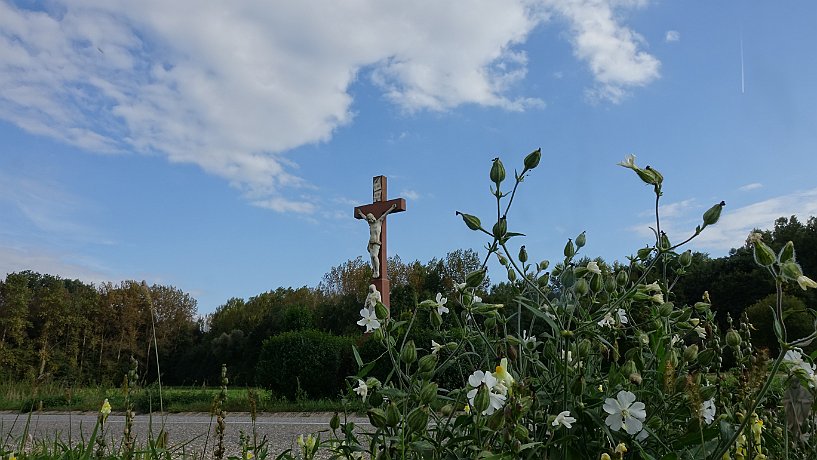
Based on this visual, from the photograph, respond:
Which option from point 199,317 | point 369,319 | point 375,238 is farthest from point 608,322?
point 199,317

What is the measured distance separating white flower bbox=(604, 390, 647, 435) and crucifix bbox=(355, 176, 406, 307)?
7.24m

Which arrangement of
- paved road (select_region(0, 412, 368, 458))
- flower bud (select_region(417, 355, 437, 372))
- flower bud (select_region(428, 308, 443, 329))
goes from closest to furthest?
flower bud (select_region(417, 355, 437, 372)) < flower bud (select_region(428, 308, 443, 329)) < paved road (select_region(0, 412, 368, 458))

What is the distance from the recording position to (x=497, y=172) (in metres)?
1.42

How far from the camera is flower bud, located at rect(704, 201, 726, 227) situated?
1.34 m

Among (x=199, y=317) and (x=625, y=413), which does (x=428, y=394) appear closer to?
(x=625, y=413)

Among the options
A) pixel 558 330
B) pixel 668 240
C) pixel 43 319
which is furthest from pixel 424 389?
pixel 43 319

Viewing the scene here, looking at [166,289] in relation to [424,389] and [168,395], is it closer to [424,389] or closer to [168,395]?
[168,395]

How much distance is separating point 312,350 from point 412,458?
731 cm

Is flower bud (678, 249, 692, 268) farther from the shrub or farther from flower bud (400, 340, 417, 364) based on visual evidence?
the shrub

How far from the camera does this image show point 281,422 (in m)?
6.50

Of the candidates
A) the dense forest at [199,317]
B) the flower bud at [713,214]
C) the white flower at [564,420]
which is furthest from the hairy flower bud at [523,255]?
the dense forest at [199,317]

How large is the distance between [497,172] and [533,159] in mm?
97

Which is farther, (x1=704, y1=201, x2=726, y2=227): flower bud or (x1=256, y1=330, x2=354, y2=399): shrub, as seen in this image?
(x1=256, y1=330, x2=354, y2=399): shrub

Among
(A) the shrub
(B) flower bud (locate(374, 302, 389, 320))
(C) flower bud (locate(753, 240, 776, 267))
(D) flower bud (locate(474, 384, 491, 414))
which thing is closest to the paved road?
(A) the shrub
